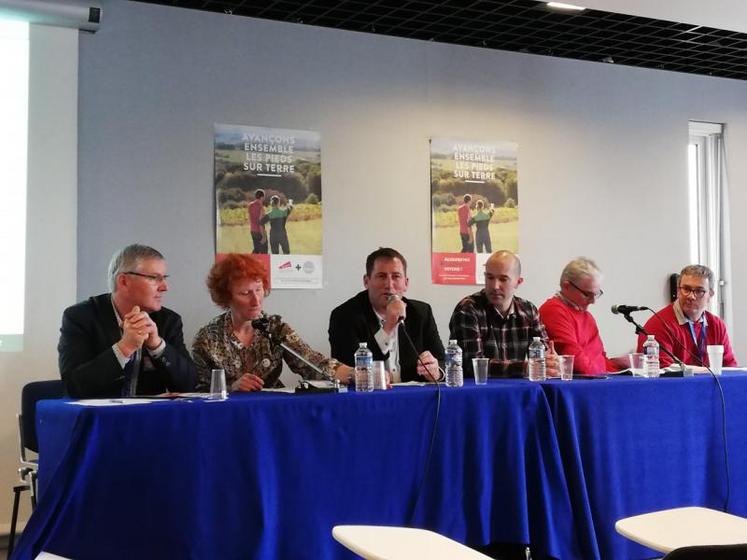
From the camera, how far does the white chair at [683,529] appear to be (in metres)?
1.88

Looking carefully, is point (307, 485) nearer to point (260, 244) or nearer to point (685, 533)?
point (685, 533)

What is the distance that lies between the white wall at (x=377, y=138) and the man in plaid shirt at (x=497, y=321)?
3.86 ft

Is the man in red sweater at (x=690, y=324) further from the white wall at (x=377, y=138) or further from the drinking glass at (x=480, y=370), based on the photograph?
the drinking glass at (x=480, y=370)

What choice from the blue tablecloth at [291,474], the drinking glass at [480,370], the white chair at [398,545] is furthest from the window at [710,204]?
the white chair at [398,545]

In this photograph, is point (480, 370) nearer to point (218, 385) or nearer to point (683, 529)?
point (218, 385)

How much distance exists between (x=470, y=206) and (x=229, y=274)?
7.18ft

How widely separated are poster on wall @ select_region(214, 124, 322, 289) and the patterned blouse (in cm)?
123

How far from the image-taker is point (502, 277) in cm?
382

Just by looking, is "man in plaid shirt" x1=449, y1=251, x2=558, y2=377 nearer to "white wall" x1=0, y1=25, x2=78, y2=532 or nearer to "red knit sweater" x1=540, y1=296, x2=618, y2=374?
"red knit sweater" x1=540, y1=296, x2=618, y2=374

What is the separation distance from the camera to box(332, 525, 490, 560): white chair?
5.34 ft

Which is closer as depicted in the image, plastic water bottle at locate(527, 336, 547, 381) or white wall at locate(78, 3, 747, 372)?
plastic water bottle at locate(527, 336, 547, 381)

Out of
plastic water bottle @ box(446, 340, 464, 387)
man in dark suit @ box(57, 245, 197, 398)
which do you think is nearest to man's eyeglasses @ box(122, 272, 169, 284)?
man in dark suit @ box(57, 245, 197, 398)

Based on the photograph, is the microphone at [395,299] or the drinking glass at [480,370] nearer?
the drinking glass at [480,370]

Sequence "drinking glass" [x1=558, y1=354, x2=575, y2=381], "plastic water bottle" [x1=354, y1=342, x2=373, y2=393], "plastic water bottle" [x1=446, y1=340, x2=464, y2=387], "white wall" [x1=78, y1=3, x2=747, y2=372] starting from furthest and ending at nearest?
"white wall" [x1=78, y1=3, x2=747, y2=372]
"drinking glass" [x1=558, y1=354, x2=575, y2=381]
"plastic water bottle" [x1=446, y1=340, x2=464, y2=387]
"plastic water bottle" [x1=354, y1=342, x2=373, y2=393]
